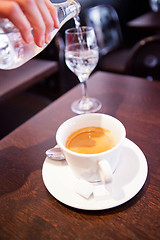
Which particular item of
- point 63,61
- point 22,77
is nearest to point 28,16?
point 22,77

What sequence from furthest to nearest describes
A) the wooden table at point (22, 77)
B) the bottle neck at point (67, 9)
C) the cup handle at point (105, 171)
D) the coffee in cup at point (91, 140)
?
the wooden table at point (22, 77) → the bottle neck at point (67, 9) → the coffee in cup at point (91, 140) → the cup handle at point (105, 171)

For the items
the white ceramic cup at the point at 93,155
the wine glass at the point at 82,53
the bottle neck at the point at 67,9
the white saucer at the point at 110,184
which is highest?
the bottle neck at the point at 67,9

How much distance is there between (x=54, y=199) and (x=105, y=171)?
0.41 ft

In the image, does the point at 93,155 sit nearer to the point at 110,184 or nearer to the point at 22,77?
the point at 110,184

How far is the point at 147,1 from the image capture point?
9.37 ft

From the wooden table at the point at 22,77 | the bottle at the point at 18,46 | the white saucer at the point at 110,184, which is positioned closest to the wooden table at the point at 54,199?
the white saucer at the point at 110,184

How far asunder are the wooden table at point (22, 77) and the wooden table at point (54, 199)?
0.96 feet

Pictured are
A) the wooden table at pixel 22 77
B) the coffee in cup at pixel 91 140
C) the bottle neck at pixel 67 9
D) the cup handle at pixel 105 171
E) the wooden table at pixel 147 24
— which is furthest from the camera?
the wooden table at pixel 147 24

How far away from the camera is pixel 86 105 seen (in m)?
0.70

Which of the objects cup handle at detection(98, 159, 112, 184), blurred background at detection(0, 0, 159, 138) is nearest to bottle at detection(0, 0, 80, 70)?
cup handle at detection(98, 159, 112, 184)

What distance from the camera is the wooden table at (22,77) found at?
36.5 inches

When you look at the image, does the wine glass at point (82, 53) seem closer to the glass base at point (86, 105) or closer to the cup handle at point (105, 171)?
the glass base at point (86, 105)

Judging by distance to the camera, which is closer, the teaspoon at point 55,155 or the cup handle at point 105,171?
the cup handle at point 105,171

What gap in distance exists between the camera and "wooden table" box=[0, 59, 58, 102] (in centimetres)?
93
